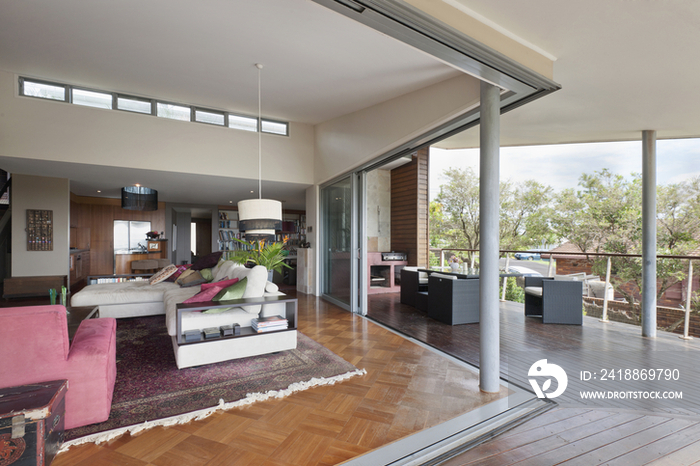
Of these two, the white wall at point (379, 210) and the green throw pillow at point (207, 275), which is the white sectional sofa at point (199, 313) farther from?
the white wall at point (379, 210)

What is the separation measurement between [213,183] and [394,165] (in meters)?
3.92

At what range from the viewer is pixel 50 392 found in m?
1.75

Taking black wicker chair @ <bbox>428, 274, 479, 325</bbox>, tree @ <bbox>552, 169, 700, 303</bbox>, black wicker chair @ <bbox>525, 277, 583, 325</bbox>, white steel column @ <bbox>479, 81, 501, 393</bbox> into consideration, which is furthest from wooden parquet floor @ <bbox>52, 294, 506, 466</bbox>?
tree @ <bbox>552, 169, 700, 303</bbox>

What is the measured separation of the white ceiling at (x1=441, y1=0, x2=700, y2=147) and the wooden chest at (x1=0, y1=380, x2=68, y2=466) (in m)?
3.06

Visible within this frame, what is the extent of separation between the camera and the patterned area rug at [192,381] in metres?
2.15

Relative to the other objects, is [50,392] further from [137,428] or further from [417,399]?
[417,399]

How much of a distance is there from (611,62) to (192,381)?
410 centimetres

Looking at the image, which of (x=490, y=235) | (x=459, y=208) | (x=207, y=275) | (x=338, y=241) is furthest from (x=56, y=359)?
(x=459, y=208)

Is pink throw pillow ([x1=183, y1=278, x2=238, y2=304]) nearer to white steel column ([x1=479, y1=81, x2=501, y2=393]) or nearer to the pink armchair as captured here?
the pink armchair

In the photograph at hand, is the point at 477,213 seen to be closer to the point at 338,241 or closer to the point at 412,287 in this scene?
the point at 412,287

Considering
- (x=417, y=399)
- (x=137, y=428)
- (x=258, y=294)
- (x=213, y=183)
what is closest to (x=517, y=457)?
(x=417, y=399)

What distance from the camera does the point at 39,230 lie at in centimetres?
635

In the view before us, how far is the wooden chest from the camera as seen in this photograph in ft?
4.93

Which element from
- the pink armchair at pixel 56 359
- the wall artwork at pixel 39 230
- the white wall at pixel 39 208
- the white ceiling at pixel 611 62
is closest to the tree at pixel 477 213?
the white ceiling at pixel 611 62
